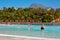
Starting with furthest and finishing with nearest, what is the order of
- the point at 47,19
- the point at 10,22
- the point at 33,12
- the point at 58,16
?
the point at 58,16
the point at 33,12
the point at 47,19
the point at 10,22

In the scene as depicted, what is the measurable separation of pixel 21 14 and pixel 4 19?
12.8 metres

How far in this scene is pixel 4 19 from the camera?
63500 mm

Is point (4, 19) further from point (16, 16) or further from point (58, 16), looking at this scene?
point (58, 16)

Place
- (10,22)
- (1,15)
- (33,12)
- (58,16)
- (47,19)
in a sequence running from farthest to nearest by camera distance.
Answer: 1. (58,16)
2. (33,12)
3. (47,19)
4. (1,15)
5. (10,22)

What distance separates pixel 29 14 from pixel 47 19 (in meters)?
7.48

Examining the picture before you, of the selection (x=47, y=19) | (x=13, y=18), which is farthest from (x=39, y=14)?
(x=13, y=18)

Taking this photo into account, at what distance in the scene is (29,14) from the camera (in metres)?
73.3

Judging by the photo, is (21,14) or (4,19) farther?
(21,14)

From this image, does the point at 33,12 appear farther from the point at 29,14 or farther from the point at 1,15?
the point at 1,15

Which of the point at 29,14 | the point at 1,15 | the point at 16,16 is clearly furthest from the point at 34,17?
the point at 1,15

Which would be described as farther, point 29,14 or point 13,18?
point 29,14

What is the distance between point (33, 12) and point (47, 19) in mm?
8353

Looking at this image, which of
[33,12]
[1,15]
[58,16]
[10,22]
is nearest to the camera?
[10,22]

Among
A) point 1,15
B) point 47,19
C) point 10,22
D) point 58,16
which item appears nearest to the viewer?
point 10,22
